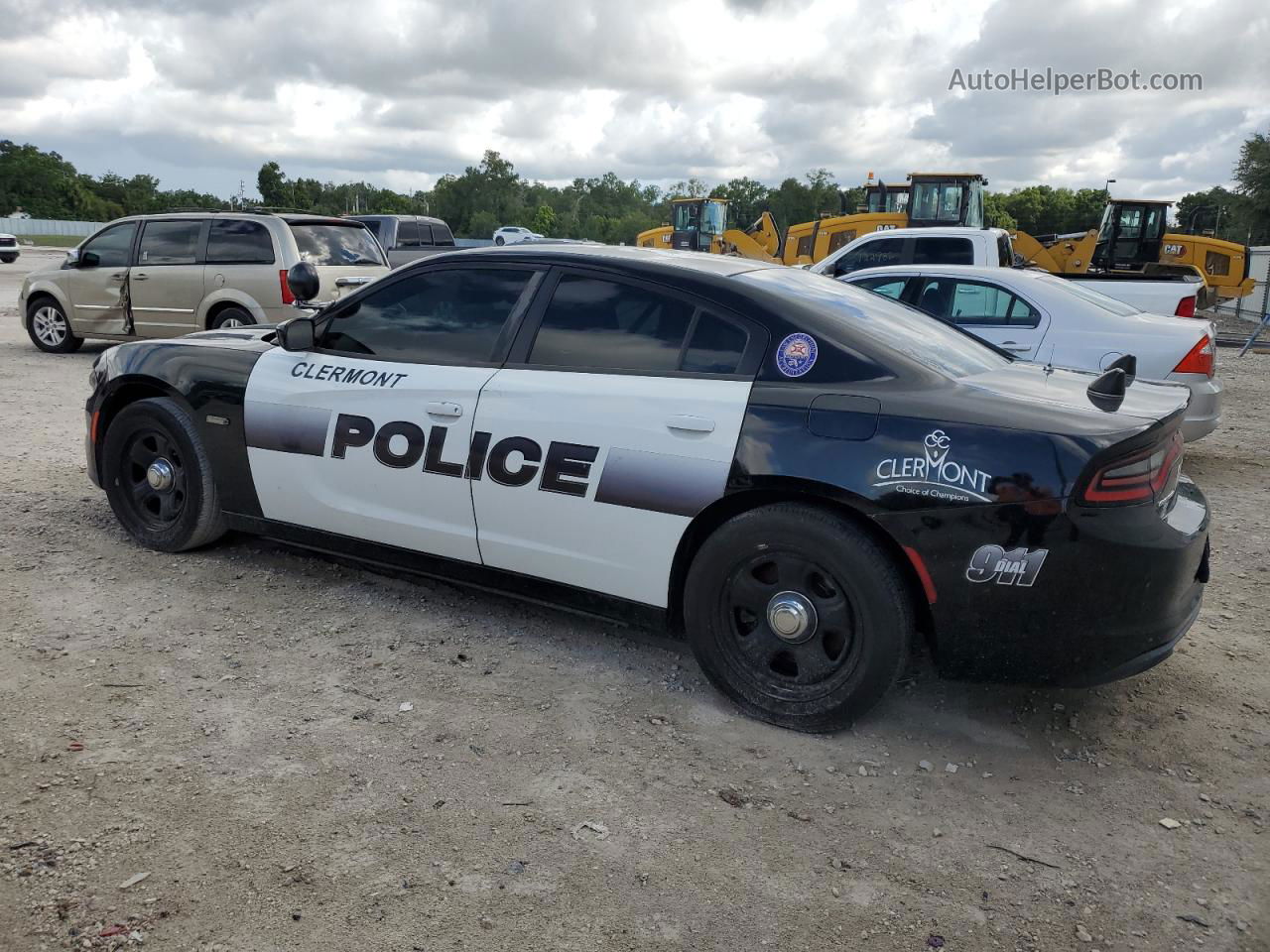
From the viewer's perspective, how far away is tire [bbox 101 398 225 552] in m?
4.73

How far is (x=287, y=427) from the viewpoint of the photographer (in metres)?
4.36

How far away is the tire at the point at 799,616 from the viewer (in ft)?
10.5

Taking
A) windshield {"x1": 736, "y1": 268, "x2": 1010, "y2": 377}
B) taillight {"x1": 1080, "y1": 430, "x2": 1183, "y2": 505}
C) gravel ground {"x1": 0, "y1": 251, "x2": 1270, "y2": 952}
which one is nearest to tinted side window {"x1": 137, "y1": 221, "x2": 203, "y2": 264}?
gravel ground {"x1": 0, "y1": 251, "x2": 1270, "y2": 952}

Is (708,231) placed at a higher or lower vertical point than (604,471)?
higher

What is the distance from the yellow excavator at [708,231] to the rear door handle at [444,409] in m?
20.0

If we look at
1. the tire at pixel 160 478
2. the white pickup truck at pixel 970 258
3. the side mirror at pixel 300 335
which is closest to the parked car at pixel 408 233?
the white pickup truck at pixel 970 258

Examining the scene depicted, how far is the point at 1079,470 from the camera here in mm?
2975

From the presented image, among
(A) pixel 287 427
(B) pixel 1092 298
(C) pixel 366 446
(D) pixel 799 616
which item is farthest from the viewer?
(B) pixel 1092 298

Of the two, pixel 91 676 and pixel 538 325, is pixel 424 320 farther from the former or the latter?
pixel 91 676

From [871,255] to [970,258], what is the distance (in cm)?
139

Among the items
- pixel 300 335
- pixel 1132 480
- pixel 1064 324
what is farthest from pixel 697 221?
pixel 1132 480

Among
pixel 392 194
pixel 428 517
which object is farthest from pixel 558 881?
pixel 392 194

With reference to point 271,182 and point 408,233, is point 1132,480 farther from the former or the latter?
point 271,182

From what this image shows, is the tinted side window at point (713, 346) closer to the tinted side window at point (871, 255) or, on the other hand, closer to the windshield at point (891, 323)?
the windshield at point (891, 323)
